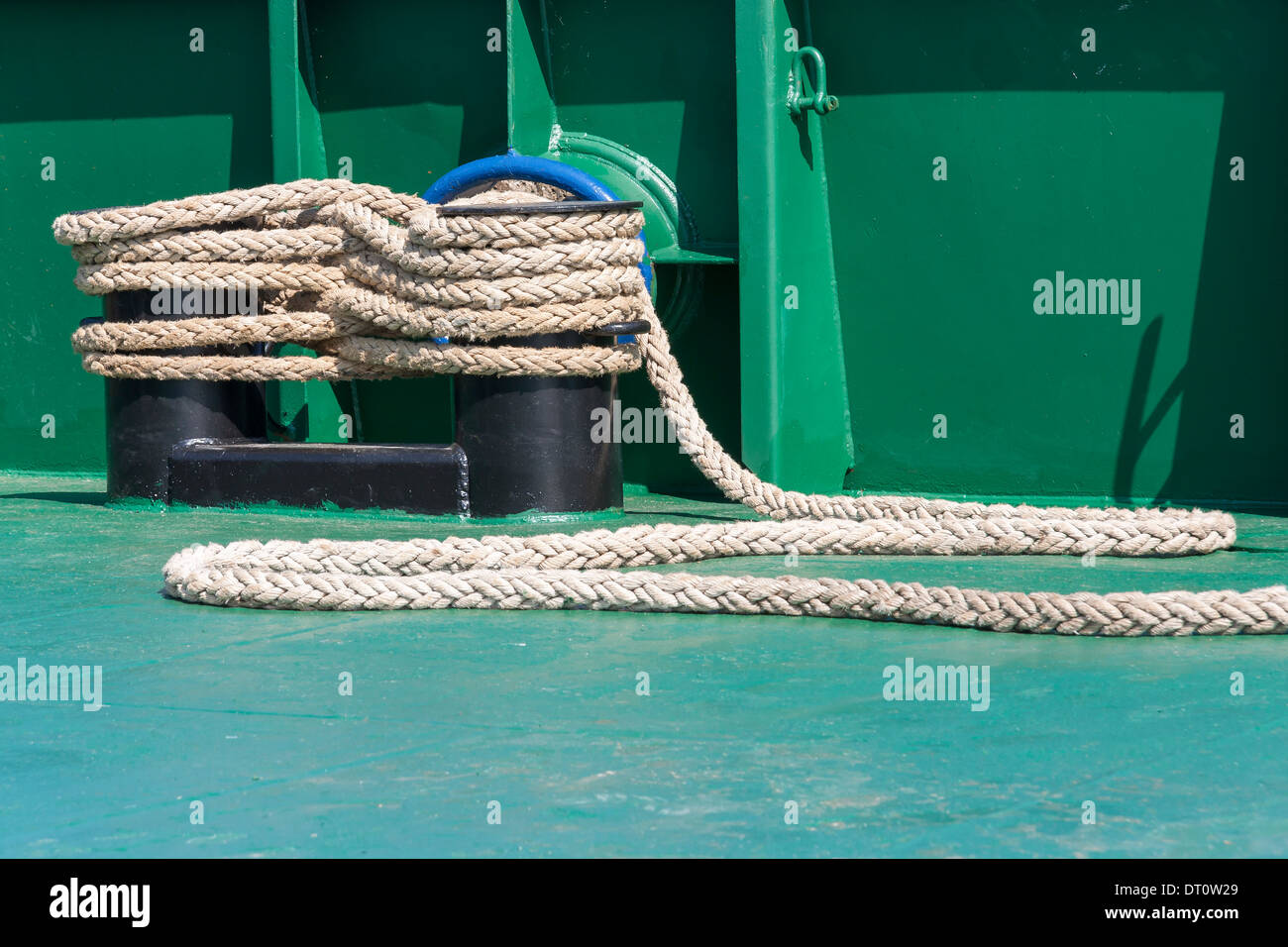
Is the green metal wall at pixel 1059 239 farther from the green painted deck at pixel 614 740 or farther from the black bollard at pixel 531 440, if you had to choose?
the green painted deck at pixel 614 740

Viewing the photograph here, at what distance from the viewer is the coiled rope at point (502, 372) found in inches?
120

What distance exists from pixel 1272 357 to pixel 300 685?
310 centimetres

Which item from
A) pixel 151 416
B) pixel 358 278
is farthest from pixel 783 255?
pixel 151 416

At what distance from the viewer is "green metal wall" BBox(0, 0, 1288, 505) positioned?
455cm

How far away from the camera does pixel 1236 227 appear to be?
4.52 meters

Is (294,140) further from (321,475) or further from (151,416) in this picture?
(321,475)

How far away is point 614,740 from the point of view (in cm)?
220

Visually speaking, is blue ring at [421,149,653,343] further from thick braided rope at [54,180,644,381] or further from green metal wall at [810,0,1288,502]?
green metal wall at [810,0,1288,502]

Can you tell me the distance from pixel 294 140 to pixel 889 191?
1937 mm

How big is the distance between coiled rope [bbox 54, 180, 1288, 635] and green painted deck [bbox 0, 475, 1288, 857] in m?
0.06

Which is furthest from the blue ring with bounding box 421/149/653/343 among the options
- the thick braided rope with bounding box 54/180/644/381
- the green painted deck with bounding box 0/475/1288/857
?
the green painted deck with bounding box 0/475/1288/857

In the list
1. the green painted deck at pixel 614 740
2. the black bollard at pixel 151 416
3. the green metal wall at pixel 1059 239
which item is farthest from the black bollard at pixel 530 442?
the green painted deck at pixel 614 740

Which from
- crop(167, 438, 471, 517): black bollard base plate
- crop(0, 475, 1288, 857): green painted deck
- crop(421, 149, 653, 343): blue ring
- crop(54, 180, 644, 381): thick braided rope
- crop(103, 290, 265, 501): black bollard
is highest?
crop(421, 149, 653, 343): blue ring
